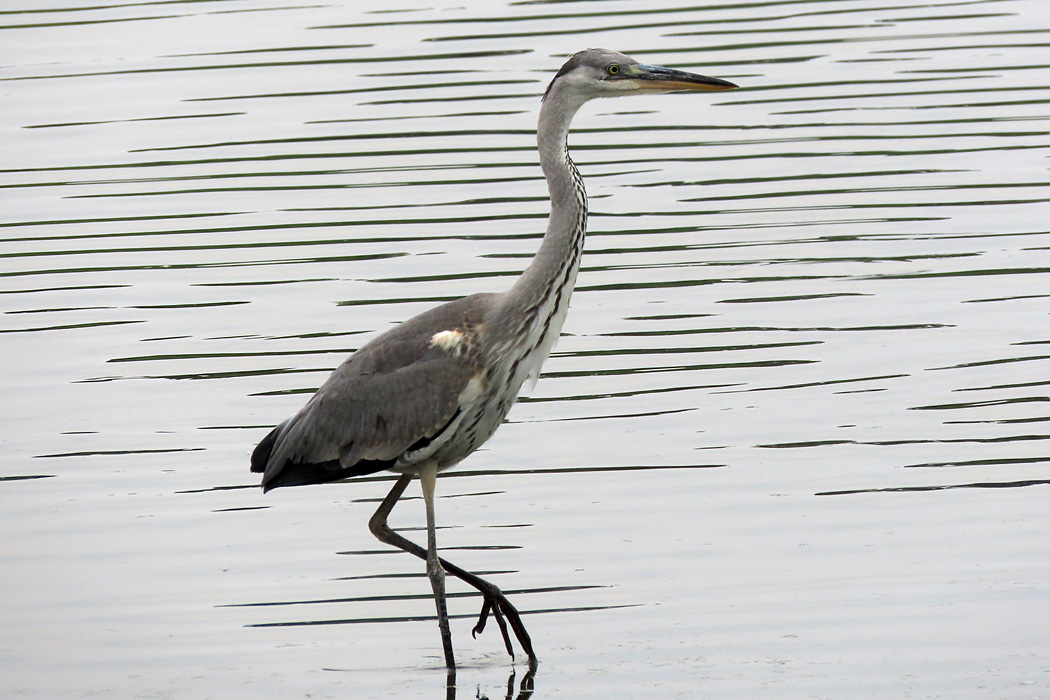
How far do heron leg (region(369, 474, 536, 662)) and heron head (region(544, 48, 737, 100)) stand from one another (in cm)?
163

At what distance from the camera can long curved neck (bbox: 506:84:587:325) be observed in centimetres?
662

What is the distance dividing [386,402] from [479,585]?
0.77 meters

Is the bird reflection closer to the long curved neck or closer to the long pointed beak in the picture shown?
the long curved neck

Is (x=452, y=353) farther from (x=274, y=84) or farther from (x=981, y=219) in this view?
(x=274, y=84)

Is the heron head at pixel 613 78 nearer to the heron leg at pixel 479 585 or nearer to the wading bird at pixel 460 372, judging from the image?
the wading bird at pixel 460 372

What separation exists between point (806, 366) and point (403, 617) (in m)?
2.90

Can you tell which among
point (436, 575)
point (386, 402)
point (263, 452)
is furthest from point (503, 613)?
point (263, 452)

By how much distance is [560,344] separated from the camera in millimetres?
9516

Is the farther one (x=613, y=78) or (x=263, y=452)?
(x=263, y=452)

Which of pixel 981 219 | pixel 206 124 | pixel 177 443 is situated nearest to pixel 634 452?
pixel 177 443

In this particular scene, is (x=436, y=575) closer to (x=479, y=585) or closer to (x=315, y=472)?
(x=479, y=585)

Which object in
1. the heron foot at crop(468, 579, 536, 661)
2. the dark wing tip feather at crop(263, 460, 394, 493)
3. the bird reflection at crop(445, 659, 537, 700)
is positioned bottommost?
the bird reflection at crop(445, 659, 537, 700)

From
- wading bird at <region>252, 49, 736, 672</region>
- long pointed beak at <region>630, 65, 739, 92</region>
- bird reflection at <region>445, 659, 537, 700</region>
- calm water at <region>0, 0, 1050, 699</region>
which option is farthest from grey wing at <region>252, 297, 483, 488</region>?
long pointed beak at <region>630, 65, 739, 92</region>

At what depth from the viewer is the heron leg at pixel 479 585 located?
21.1ft
